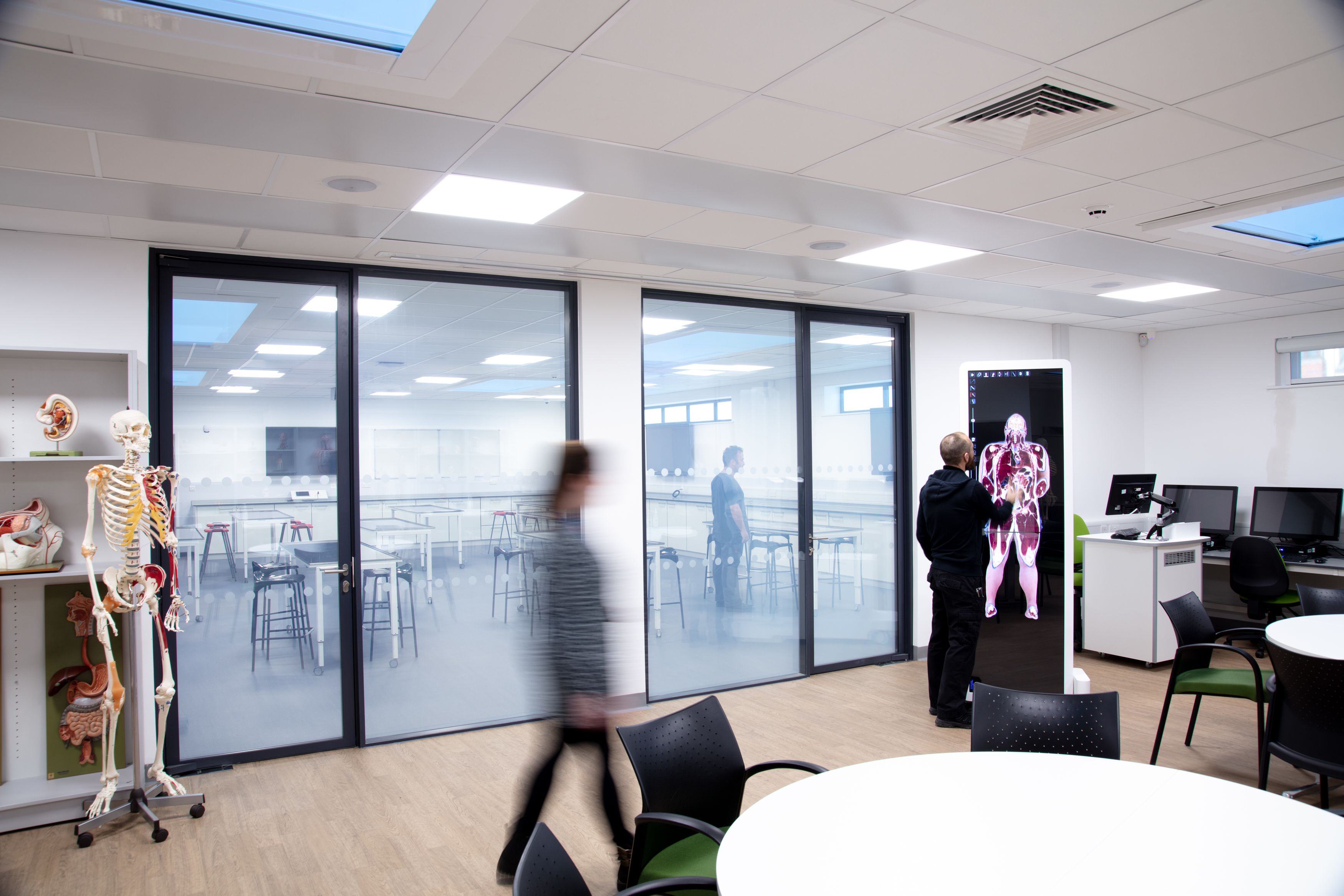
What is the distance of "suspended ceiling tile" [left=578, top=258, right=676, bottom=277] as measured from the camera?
190 inches

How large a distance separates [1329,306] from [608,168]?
6.74m

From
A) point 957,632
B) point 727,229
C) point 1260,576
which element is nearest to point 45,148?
point 727,229

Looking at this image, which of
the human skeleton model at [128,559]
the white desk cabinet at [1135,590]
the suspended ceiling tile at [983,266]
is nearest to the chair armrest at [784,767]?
the human skeleton model at [128,559]

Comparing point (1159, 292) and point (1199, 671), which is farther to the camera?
point (1159, 292)

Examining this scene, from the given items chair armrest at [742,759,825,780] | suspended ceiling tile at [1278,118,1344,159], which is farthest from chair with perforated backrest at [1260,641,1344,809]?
chair armrest at [742,759,825,780]

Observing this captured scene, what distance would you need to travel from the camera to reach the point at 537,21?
210 cm

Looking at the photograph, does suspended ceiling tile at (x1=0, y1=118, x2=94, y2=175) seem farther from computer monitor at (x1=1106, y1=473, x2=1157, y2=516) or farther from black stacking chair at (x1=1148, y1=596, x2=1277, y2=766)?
computer monitor at (x1=1106, y1=473, x2=1157, y2=516)

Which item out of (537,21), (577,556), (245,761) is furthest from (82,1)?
(245,761)

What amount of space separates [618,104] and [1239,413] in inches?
289

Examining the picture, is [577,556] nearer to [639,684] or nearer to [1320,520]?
[639,684]

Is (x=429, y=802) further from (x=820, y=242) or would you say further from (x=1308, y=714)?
(x=1308, y=714)

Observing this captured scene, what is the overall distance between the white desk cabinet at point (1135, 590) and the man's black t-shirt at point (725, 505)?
2989mm

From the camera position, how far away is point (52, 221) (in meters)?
3.70

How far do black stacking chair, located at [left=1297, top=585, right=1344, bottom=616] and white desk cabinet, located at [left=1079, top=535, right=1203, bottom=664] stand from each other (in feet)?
5.54
